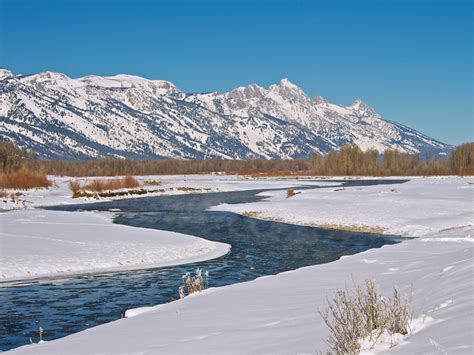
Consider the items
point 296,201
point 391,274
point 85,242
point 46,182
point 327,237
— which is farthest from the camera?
point 46,182

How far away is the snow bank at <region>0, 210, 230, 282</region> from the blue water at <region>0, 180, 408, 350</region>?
1395mm

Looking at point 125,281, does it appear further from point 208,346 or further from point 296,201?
point 296,201

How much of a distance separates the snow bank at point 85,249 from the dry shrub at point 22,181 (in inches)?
1898

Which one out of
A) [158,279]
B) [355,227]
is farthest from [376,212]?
[158,279]

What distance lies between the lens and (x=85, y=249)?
83.7 feet

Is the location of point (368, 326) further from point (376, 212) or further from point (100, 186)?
point (100, 186)

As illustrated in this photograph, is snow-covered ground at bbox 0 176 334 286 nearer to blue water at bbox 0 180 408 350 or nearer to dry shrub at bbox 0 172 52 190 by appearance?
blue water at bbox 0 180 408 350

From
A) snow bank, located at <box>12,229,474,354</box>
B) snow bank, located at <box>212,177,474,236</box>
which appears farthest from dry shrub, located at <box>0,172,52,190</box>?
snow bank, located at <box>12,229,474,354</box>

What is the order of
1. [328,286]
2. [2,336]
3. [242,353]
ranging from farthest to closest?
[328,286] → [2,336] → [242,353]

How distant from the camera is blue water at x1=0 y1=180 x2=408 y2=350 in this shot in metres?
14.2

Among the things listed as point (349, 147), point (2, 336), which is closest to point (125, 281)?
point (2, 336)

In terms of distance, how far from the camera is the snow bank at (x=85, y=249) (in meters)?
21.8

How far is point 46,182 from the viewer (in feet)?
295

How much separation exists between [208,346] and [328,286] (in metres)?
6.34
